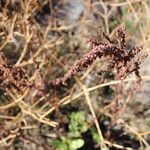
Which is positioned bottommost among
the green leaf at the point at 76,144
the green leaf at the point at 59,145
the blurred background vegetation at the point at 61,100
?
the green leaf at the point at 76,144

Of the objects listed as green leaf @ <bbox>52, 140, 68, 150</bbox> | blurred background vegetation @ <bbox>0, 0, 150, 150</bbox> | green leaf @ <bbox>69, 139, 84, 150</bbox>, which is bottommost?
green leaf @ <bbox>69, 139, 84, 150</bbox>

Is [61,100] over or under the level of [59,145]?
over

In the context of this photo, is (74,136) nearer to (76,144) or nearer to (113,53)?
(76,144)

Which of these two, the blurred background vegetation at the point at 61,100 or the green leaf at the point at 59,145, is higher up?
the blurred background vegetation at the point at 61,100

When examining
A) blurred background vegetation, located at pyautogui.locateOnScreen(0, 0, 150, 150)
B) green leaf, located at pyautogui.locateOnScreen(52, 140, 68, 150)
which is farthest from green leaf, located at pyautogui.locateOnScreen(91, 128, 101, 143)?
green leaf, located at pyautogui.locateOnScreen(52, 140, 68, 150)

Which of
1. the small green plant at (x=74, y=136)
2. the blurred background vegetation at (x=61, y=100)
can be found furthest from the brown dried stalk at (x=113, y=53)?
the small green plant at (x=74, y=136)

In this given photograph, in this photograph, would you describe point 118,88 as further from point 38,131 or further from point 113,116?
point 38,131

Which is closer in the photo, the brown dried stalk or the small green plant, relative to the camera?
the brown dried stalk

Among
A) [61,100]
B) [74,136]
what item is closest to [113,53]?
[61,100]

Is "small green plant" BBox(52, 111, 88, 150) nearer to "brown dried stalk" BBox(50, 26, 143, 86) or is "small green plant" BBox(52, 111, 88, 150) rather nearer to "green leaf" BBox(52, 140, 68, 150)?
"green leaf" BBox(52, 140, 68, 150)

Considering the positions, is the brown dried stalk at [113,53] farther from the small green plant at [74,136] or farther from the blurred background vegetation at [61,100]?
the small green plant at [74,136]

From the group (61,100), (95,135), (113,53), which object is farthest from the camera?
(95,135)

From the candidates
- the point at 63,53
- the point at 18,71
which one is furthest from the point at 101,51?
the point at 63,53
